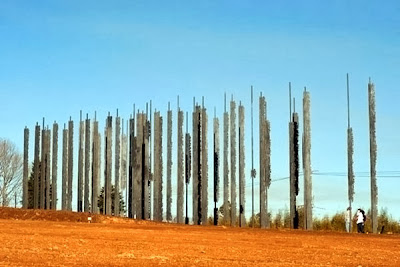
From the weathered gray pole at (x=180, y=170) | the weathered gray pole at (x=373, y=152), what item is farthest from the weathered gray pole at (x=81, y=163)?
the weathered gray pole at (x=373, y=152)

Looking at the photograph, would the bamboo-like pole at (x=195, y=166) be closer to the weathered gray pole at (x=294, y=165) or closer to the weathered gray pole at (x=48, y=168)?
the weathered gray pole at (x=294, y=165)

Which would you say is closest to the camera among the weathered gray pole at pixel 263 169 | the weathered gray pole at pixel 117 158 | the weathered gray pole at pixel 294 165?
the weathered gray pole at pixel 294 165

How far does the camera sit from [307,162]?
21188mm

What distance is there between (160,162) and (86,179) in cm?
453

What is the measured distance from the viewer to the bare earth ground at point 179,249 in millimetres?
10734

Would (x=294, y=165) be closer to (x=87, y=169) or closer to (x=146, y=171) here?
(x=146, y=171)

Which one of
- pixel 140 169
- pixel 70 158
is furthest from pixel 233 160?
pixel 70 158

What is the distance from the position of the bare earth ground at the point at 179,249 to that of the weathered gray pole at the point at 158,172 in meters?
7.16

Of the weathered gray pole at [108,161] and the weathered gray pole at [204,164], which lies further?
the weathered gray pole at [108,161]

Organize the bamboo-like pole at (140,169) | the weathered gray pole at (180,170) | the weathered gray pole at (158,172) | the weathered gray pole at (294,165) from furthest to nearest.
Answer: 1. the bamboo-like pole at (140,169)
2. the weathered gray pole at (158,172)
3. the weathered gray pole at (180,170)
4. the weathered gray pole at (294,165)

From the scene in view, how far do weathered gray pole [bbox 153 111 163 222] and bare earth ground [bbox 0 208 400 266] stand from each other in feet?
23.5

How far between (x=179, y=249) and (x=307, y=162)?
30.1 feet

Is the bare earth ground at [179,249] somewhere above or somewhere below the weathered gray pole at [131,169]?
below

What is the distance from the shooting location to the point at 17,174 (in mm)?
45938
